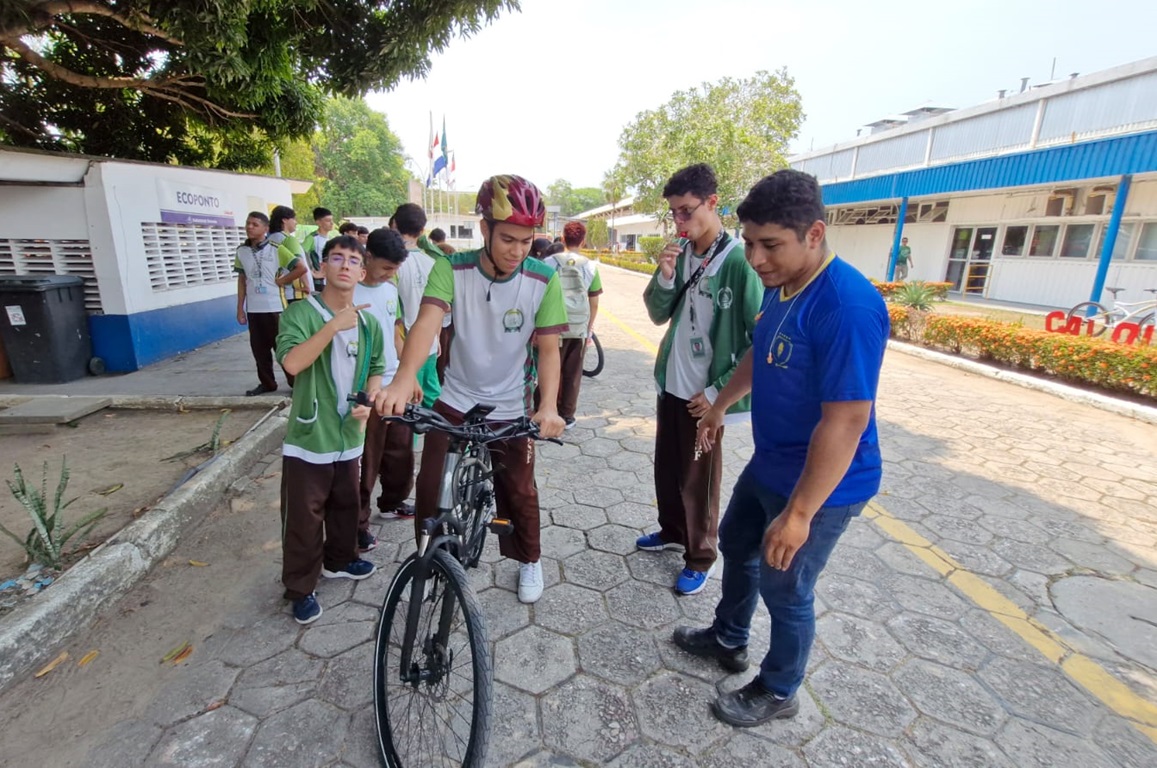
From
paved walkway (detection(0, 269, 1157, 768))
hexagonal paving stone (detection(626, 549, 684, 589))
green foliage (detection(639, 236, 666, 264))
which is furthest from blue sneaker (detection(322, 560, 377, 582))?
green foliage (detection(639, 236, 666, 264))

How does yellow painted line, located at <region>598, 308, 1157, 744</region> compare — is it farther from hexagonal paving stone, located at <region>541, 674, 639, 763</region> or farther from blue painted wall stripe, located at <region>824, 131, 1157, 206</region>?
blue painted wall stripe, located at <region>824, 131, 1157, 206</region>

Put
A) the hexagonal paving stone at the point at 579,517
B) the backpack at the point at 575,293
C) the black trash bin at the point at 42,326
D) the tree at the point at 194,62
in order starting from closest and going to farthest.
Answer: the hexagonal paving stone at the point at 579,517 < the tree at the point at 194,62 < the backpack at the point at 575,293 < the black trash bin at the point at 42,326

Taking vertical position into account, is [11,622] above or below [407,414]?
below

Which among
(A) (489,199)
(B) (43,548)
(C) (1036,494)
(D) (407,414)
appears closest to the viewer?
(D) (407,414)

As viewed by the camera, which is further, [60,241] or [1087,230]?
[1087,230]

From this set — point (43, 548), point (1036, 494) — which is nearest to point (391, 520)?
point (43, 548)

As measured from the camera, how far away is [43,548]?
2.72 meters

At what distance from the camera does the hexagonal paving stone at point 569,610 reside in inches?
101

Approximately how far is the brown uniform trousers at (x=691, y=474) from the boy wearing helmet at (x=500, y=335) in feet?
2.46

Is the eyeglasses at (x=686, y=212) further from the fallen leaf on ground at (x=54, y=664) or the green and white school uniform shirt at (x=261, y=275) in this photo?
the green and white school uniform shirt at (x=261, y=275)

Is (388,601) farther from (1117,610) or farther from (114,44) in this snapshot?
(114,44)

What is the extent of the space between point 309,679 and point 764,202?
245 cm

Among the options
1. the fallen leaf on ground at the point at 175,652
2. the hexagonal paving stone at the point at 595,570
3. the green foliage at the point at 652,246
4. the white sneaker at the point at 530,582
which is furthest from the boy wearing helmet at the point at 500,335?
the green foliage at the point at 652,246

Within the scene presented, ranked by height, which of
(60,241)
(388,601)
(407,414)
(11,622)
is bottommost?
(11,622)
